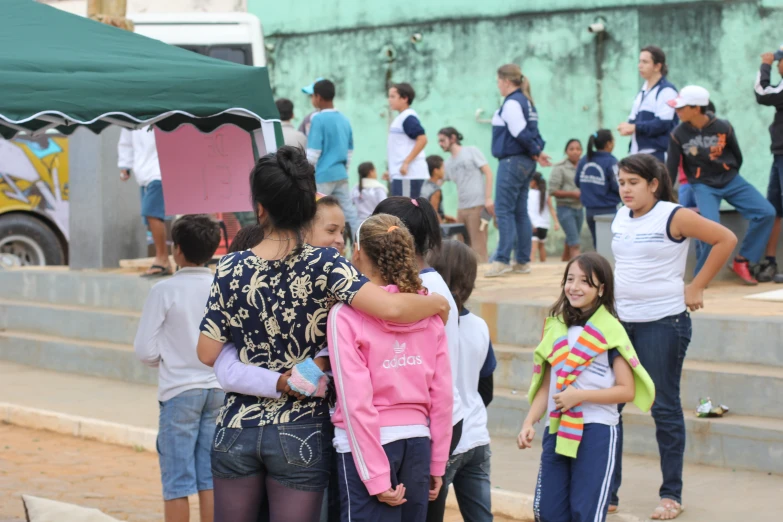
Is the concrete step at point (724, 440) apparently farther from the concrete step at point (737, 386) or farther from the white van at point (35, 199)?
the white van at point (35, 199)

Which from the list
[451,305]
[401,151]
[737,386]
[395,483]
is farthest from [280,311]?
[401,151]

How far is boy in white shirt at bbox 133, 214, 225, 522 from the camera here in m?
5.38

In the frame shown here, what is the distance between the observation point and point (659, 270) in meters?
5.79

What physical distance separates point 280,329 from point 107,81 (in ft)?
8.05

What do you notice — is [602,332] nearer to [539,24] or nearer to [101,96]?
[101,96]

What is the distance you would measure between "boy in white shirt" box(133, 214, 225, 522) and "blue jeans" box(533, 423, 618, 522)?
1709 millimetres

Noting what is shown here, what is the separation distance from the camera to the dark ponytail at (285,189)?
151 inches

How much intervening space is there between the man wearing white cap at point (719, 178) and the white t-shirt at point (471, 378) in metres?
4.50

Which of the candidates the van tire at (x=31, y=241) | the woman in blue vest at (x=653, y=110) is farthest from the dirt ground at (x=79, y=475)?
the van tire at (x=31, y=241)

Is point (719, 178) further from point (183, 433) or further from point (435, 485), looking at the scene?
point (435, 485)

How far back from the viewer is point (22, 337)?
40.0 feet

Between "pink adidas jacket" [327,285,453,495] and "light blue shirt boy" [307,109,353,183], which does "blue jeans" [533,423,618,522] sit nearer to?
"pink adidas jacket" [327,285,453,495]

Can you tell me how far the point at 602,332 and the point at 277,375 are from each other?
1.66m

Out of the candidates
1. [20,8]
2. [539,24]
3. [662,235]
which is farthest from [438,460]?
[539,24]
